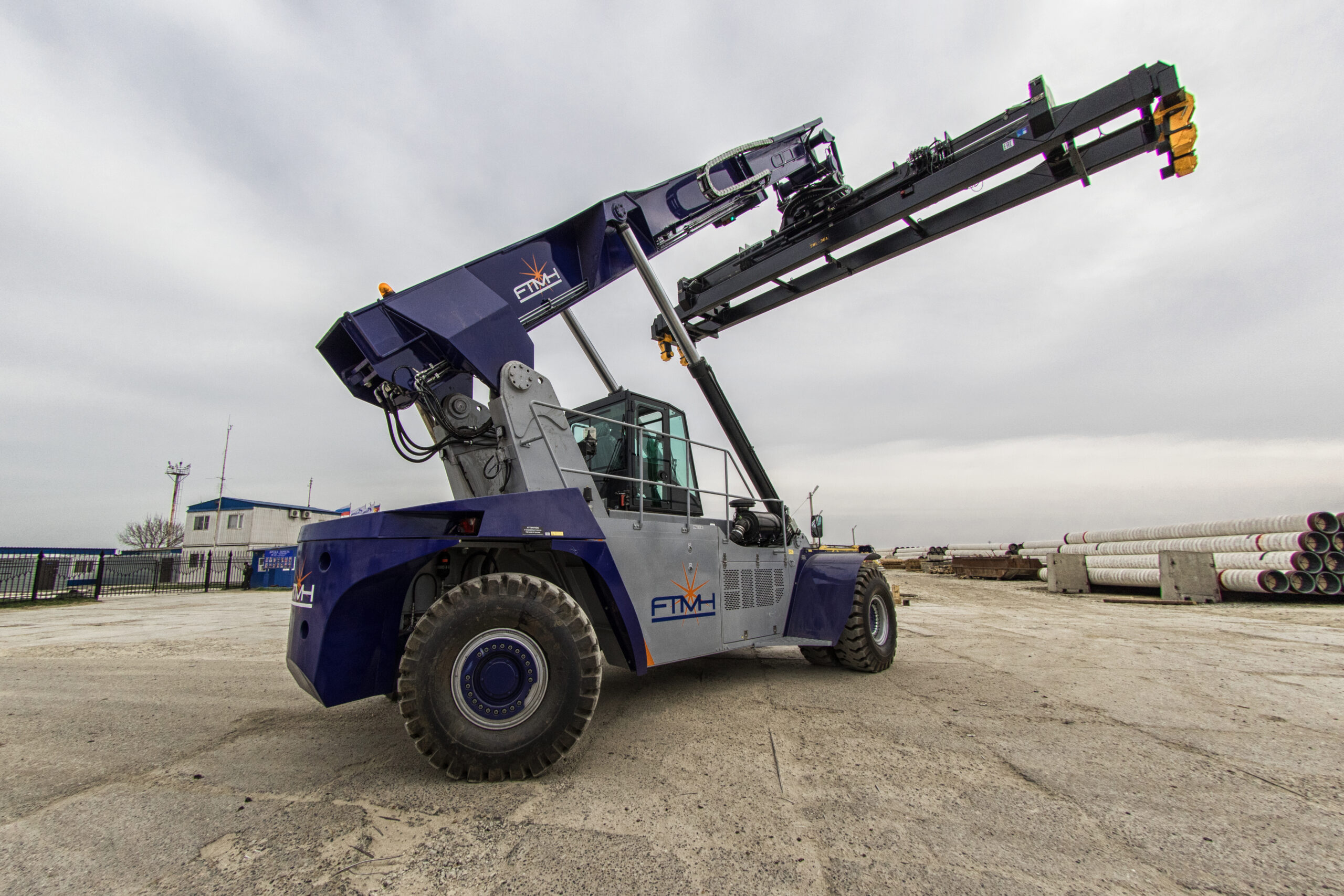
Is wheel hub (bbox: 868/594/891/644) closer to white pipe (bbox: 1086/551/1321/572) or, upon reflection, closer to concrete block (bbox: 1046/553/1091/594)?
white pipe (bbox: 1086/551/1321/572)

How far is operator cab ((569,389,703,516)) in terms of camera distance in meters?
5.61

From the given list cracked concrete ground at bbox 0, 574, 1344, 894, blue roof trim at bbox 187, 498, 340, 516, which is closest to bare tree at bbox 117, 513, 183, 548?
blue roof trim at bbox 187, 498, 340, 516

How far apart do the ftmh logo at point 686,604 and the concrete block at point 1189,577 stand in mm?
18001

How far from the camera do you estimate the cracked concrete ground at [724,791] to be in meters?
2.58

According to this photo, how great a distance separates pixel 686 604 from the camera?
5.32 metres

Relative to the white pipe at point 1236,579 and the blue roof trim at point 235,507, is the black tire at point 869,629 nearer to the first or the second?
the white pipe at point 1236,579

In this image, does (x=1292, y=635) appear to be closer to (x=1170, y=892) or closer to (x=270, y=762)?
(x=1170, y=892)

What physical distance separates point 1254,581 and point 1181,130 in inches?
632

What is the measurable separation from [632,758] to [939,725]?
8.14ft

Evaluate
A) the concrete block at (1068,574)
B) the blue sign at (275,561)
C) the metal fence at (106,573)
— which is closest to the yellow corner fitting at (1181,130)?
the concrete block at (1068,574)

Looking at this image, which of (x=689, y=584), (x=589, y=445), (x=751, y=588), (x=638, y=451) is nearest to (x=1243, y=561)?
(x=751, y=588)

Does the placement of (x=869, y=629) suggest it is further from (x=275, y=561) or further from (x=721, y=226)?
(x=275, y=561)

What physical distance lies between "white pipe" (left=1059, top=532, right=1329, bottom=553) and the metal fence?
3605 centimetres

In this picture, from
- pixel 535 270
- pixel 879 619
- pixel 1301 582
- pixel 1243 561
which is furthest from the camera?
pixel 1243 561
